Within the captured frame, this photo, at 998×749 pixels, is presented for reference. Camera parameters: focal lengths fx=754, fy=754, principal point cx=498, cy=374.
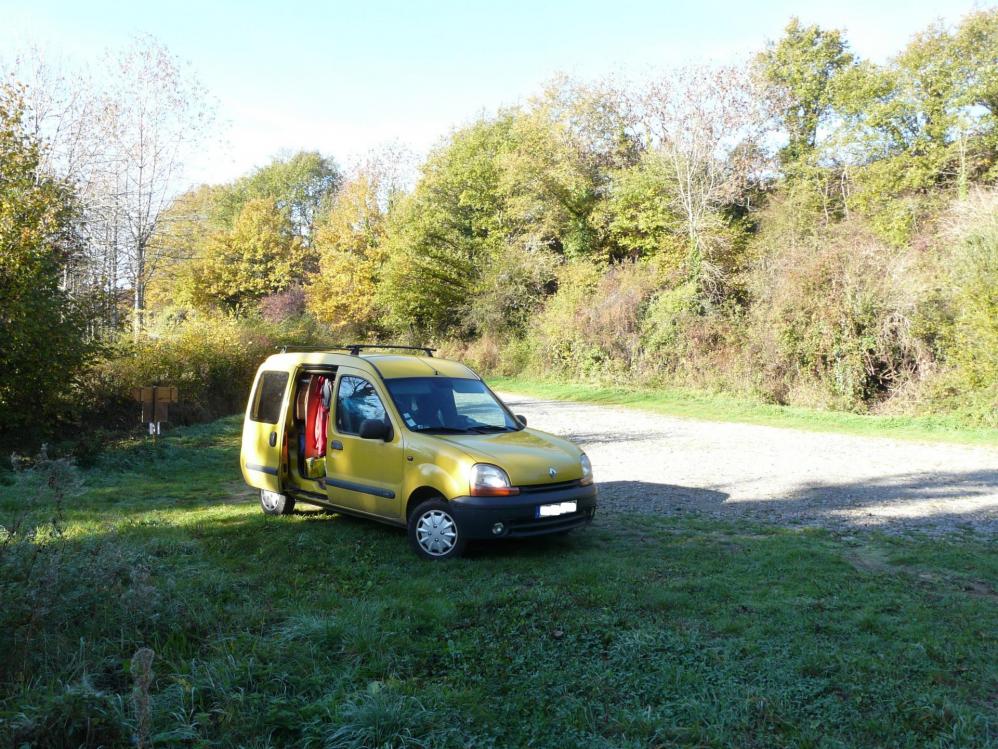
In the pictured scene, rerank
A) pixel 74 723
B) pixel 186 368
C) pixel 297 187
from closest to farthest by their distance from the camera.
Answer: pixel 74 723 → pixel 186 368 → pixel 297 187

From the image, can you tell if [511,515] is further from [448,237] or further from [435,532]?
[448,237]

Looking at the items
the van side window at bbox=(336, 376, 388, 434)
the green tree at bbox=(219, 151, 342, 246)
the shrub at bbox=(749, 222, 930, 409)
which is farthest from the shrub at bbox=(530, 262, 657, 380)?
the green tree at bbox=(219, 151, 342, 246)

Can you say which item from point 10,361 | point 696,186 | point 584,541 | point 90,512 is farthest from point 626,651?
point 696,186

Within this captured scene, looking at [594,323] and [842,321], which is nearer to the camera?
[842,321]

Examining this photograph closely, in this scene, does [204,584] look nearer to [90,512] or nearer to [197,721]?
[197,721]

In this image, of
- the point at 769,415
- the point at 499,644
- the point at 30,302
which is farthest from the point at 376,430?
the point at 769,415

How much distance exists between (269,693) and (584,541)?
14.1 feet

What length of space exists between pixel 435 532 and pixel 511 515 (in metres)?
0.76

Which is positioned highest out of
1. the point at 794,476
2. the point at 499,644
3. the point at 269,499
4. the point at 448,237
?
the point at 448,237

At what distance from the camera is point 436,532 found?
23.1 feet

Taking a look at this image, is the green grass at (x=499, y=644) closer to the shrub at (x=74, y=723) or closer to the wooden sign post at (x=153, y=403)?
the shrub at (x=74, y=723)

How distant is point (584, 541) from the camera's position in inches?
308

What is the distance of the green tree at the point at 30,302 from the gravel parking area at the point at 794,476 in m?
9.83

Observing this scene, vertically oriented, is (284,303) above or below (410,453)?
above
